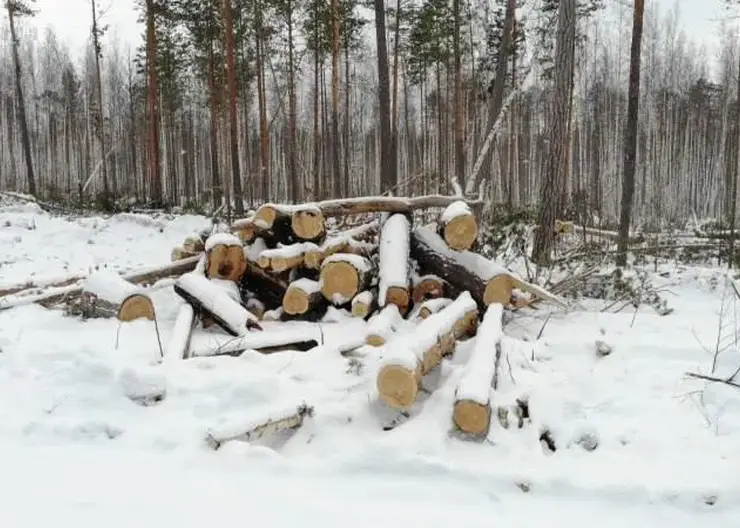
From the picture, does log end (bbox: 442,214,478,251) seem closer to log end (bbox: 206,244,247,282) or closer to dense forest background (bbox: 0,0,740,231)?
log end (bbox: 206,244,247,282)

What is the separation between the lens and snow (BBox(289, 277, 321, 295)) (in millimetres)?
5398

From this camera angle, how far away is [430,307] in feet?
17.0

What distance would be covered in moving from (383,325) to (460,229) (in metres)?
1.51

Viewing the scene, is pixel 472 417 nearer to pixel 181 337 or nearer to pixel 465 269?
pixel 181 337

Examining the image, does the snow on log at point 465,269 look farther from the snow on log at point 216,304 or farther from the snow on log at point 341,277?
the snow on log at point 216,304

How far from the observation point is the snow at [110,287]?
5.25 metres

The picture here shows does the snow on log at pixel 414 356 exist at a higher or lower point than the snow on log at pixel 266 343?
higher

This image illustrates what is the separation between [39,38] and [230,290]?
194 feet

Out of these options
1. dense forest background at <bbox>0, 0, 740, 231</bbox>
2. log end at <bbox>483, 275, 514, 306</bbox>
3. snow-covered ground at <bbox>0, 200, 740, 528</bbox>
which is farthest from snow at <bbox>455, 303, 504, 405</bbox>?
dense forest background at <bbox>0, 0, 740, 231</bbox>

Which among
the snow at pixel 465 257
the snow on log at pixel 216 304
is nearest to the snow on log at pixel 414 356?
the snow at pixel 465 257

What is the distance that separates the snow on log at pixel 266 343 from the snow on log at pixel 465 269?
1.53m

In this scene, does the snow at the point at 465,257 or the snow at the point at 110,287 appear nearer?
the snow at the point at 110,287

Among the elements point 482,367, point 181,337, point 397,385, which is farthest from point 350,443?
point 181,337

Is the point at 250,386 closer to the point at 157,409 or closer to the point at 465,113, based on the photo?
the point at 157,409
